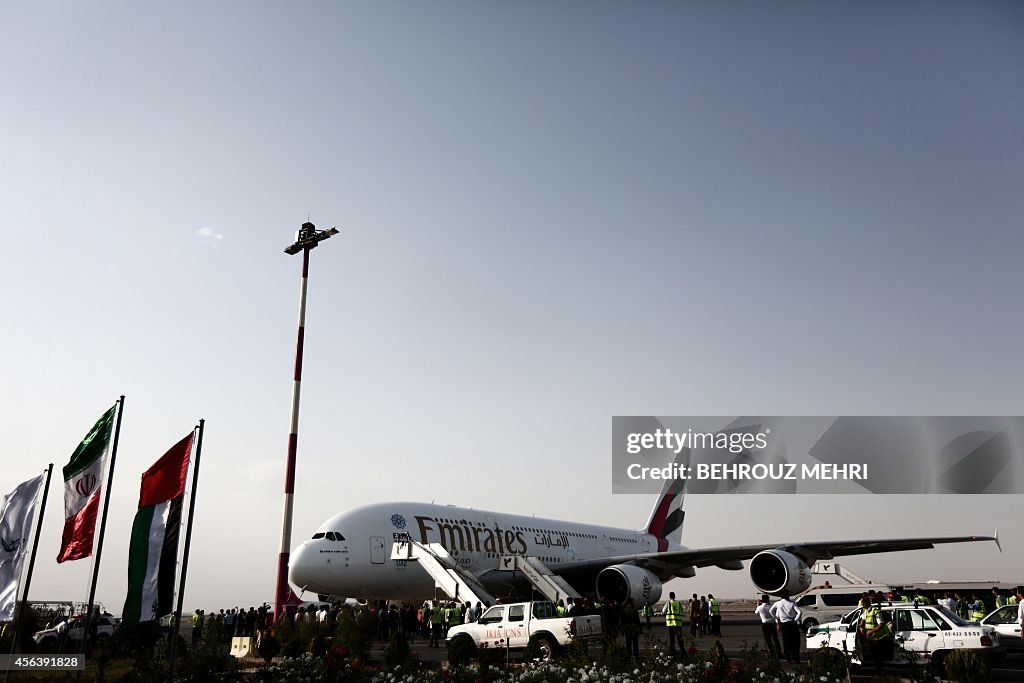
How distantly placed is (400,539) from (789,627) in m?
13.9

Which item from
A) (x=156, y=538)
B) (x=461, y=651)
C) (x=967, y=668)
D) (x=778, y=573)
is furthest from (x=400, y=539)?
(x=967, y=668)

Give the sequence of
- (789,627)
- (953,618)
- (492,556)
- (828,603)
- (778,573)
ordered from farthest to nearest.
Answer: (492,556)
(778,573)
(828,603)
(789,627)
(953,618)

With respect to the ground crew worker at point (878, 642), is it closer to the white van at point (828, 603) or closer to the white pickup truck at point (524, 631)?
the white pickup truck at point (524, 631)

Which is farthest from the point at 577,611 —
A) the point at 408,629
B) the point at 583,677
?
the point at 408,629

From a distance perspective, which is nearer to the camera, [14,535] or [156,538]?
[156,538]

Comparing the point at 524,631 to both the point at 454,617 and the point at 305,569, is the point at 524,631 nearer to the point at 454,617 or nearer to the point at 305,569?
the point at 454,617

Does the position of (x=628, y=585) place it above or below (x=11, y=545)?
below

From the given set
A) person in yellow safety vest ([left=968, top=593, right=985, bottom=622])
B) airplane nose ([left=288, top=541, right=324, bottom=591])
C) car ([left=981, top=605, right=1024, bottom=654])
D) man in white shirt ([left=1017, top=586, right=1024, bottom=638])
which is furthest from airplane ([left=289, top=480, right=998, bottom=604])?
man in white shirt ([left=1017, top=586, right=1024, bottom=638])

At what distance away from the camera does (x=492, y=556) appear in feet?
96.9

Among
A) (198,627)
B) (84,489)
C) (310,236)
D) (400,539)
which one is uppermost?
(310,236)

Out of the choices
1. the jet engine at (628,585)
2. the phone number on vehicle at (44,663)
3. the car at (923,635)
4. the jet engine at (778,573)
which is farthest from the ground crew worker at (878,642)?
the jet engine at (628,585)

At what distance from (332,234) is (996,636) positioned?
70.4 ft

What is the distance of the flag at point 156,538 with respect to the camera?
13742mm

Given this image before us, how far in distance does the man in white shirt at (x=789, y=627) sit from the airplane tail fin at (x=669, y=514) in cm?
3233
